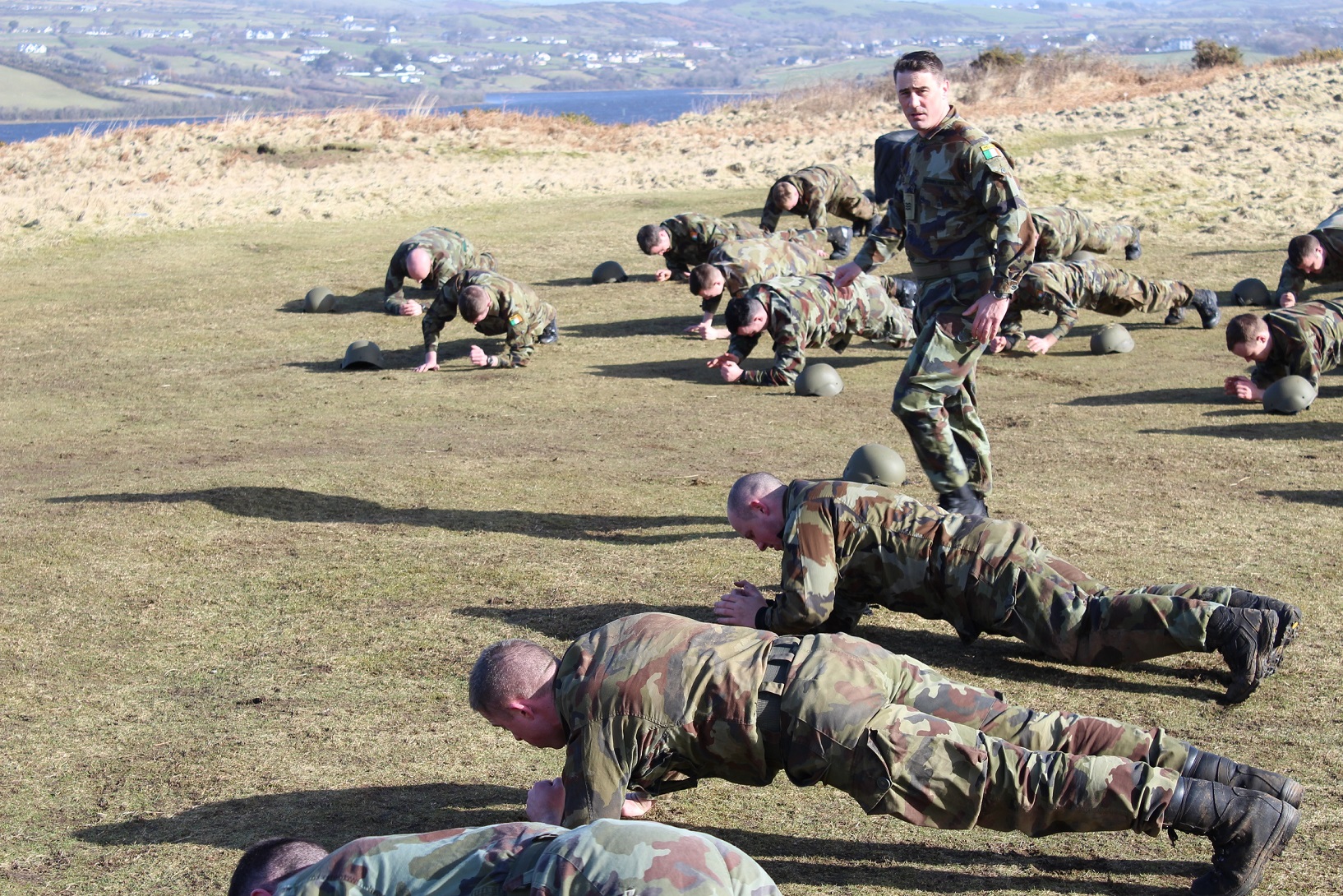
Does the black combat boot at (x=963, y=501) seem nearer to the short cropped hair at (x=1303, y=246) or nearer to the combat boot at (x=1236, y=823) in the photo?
the combat boot at (x=1236, y=823)

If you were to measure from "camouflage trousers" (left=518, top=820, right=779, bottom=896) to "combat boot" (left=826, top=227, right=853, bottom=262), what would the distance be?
50.8ft

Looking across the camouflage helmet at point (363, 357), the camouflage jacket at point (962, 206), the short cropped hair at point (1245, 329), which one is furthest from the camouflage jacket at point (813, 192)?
the camouflage jacket at point (962, 206)

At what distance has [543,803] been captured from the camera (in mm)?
4117

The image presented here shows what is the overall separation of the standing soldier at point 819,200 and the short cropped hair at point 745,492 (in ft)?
37.9

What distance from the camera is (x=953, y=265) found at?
6988 millimetres

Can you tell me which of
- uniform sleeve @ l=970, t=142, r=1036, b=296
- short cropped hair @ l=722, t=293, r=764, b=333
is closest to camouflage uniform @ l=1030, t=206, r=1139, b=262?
short cropped hair @ l=722, t=293, r=764, b=333

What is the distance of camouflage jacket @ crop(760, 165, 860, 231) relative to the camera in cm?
1728

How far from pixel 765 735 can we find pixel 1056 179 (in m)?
21.1

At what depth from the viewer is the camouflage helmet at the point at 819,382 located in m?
11.5

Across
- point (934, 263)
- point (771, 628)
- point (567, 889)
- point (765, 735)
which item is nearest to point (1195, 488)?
point (934, 263)

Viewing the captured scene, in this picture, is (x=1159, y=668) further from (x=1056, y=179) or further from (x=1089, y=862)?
(x=1056, y=179)

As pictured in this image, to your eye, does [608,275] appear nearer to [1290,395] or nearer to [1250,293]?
[1250,293]

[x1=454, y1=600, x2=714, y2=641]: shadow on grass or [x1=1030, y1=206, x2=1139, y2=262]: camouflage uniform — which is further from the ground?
[x1=1030, y1=206, x2=1139, y2=262]: camouflage uniform

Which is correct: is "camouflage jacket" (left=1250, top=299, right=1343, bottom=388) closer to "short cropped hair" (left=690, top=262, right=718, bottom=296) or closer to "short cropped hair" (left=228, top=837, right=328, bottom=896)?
"short cropped hair" (left=690, top=262, right=718, bottom=296)
